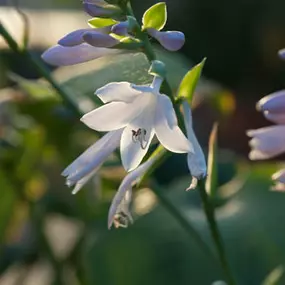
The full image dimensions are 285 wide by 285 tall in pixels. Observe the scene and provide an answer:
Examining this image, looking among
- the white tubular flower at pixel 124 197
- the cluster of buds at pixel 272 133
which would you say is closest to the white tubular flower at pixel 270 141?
the cluster of buds at pixel 272 133

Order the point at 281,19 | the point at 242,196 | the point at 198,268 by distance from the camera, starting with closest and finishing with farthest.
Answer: the point at 198,268
the point at 242,196
the point at 281,19

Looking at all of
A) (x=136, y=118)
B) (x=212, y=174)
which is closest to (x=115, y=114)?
(x=136, y=118)

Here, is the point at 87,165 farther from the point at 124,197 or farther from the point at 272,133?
the point at 272,133

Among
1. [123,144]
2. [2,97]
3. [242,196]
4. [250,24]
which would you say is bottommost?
[250,24]

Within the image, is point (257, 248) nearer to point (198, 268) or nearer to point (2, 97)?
point (198, 268)

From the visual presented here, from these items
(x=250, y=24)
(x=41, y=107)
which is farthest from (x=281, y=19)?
(x=41, y=107)

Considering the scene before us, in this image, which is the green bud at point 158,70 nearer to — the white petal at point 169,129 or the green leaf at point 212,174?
the white petal at point 169,129
